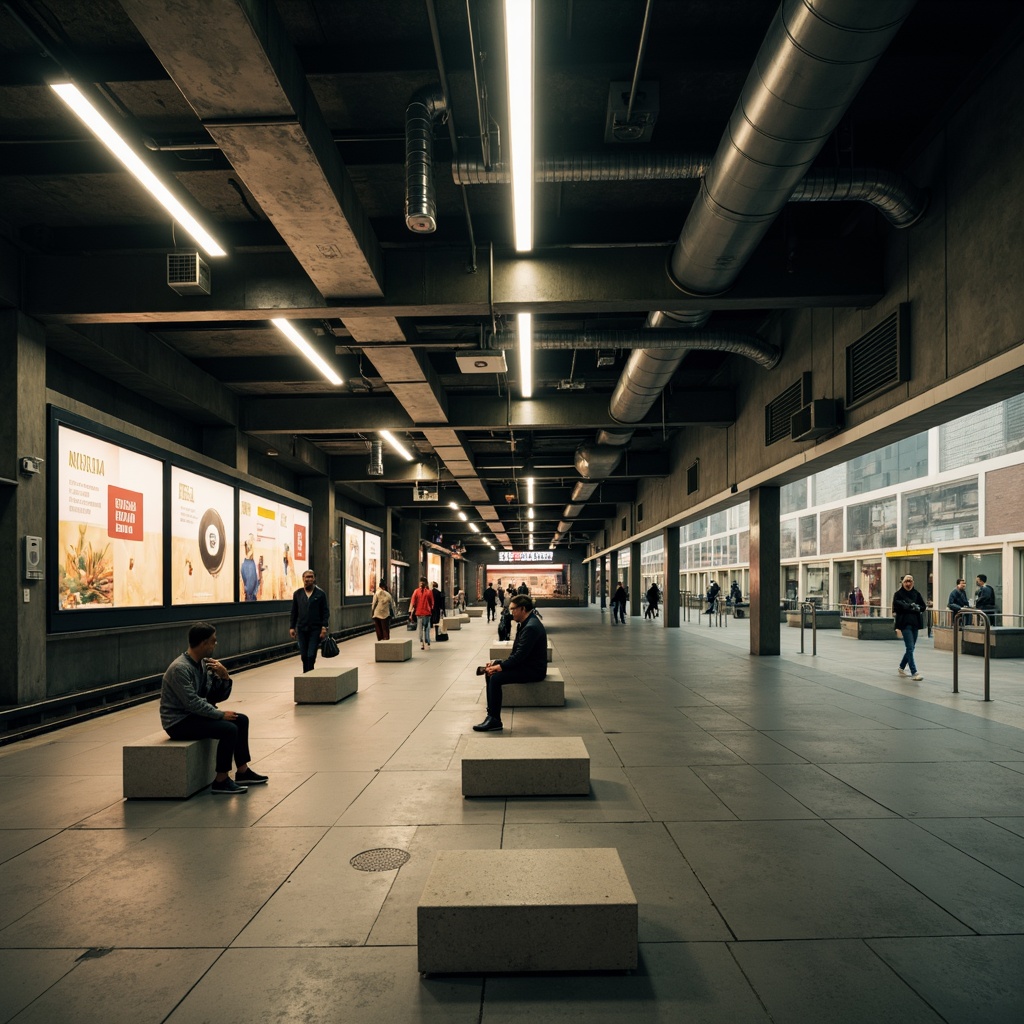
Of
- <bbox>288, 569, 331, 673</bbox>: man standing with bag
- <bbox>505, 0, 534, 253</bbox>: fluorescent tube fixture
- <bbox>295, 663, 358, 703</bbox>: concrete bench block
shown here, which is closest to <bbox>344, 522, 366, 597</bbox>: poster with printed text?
<bbox>288, 569, 331, 673</bbox>: man standing with bag

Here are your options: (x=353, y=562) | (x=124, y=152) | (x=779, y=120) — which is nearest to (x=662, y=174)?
(x=779, y=120)

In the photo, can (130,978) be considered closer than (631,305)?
Yes

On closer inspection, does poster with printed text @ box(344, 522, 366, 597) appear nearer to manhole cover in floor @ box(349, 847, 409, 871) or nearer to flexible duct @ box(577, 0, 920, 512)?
flexible duct @ box(577, 0, 920, 512)

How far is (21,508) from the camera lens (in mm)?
8289

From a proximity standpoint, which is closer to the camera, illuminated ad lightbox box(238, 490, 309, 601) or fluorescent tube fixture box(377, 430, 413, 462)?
illuminated ad lightbox box(238, 490, 309, 601)

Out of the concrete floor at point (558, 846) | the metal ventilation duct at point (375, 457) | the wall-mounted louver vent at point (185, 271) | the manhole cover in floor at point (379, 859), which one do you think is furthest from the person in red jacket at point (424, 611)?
the manhole cover in floor at point (379, 859)

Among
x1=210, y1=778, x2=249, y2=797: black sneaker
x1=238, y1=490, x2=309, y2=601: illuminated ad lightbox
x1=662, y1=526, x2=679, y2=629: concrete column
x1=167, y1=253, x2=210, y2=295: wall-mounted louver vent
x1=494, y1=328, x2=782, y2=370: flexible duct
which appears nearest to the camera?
x1=210, y1=778, x2=249, y2=797: black sneaker

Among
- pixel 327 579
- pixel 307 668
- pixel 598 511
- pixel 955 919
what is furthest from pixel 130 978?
pixel 598 511

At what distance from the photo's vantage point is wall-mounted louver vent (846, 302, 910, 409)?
26.4ft

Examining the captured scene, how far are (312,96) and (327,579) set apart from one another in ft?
54.1

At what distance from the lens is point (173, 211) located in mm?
6828

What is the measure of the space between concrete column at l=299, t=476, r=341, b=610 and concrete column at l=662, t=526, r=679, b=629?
11602 millimetres

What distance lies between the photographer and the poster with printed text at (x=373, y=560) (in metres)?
27.4

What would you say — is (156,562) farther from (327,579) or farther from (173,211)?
(327,579)
